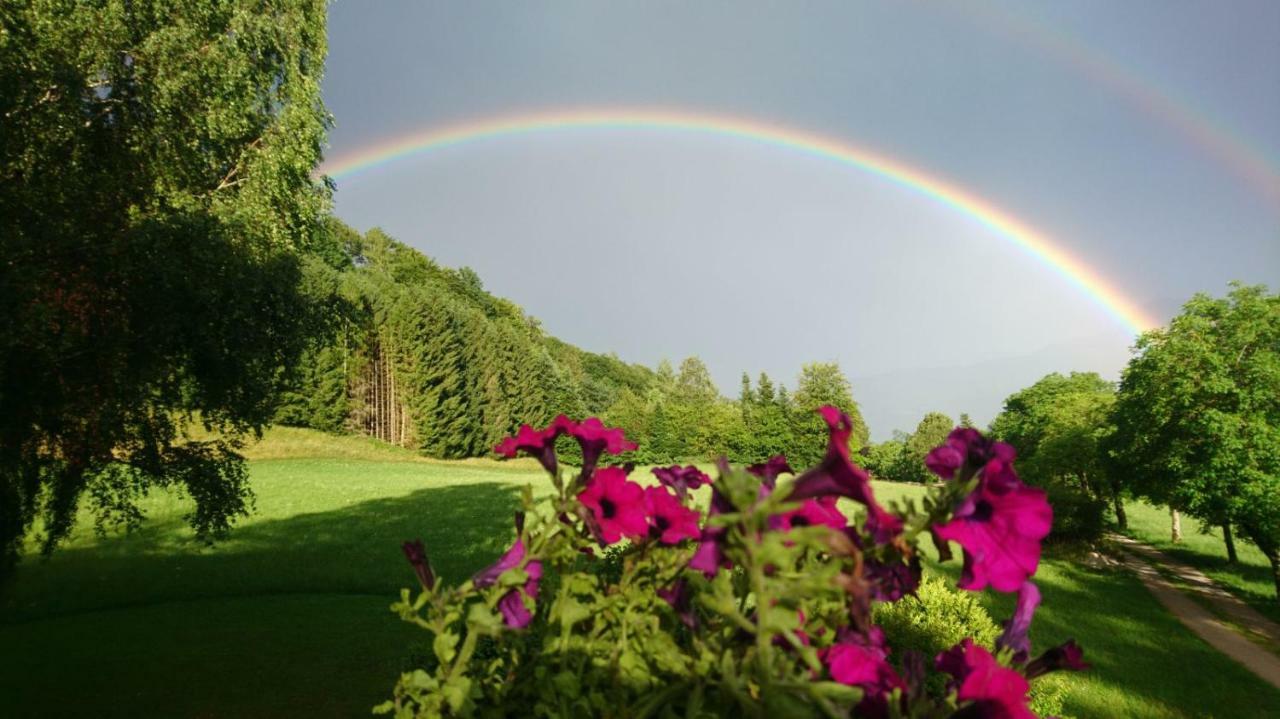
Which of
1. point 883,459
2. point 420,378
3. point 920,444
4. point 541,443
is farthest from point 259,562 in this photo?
point 883,459

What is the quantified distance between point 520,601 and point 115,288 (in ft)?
19.5

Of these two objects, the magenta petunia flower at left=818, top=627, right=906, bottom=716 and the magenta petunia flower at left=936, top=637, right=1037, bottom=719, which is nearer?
the magenta petunia flower at left=936, top=637, right=1037, bottom=719

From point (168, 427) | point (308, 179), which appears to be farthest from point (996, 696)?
point (308, 179)

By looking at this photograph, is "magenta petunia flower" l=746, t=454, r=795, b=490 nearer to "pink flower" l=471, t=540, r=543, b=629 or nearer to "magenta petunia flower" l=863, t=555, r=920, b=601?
"magenta petunia flower" l=863, t=555, r=920, b=601

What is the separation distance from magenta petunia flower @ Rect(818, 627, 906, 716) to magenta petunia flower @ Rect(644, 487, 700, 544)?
1.24 feet

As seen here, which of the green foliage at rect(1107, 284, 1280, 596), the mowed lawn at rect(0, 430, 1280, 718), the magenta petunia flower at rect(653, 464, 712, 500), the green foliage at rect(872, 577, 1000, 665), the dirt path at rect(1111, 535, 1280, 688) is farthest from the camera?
the green foliage at rect(1107, 284, 1280, 596)

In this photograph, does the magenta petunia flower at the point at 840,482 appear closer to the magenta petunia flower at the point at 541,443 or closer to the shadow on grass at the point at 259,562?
the magenta petunia flower at the point at 541,443

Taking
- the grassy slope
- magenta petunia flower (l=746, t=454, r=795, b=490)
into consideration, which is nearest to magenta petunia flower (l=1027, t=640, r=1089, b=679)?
Result: magenta petunia flower (l=746, t=454, r=795, b=490)

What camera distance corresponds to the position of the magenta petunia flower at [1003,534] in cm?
92

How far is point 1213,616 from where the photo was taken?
40.8 feet

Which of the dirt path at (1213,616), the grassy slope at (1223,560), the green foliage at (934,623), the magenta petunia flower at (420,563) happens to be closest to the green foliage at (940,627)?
the green foliage at (934,623)

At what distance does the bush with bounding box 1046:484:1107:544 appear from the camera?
58.4ft

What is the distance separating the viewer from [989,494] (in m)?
0.94

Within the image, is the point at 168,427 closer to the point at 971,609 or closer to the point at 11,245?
the point at 11,245
